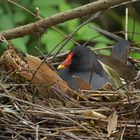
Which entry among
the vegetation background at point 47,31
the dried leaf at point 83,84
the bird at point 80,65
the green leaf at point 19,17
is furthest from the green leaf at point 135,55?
the dried leaf at point 83,84

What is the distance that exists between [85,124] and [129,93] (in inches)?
9.0

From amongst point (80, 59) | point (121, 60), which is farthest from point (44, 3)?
point (121, 60)

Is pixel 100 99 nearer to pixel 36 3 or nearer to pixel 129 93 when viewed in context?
pixel 129 93

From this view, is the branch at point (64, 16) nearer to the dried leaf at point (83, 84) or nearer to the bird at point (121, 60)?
the dried leaf at point (83, 84)

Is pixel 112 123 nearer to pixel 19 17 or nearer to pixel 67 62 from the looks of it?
pixel 67 62

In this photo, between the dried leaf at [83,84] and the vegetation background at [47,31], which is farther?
the vegetation background at [47,31]

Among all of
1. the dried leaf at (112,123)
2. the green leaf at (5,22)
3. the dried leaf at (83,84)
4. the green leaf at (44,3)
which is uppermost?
the green leaf at (44,3)

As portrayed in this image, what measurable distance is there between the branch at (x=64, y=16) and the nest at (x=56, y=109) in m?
0.14

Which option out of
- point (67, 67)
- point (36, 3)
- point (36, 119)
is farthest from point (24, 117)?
point (36, 3)

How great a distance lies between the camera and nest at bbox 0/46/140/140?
9.16 feet

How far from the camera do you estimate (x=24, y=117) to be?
9.33 ft

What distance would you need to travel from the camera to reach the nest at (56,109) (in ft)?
9.16

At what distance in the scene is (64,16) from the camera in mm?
3148

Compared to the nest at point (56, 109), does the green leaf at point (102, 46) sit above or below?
above
